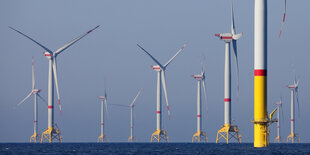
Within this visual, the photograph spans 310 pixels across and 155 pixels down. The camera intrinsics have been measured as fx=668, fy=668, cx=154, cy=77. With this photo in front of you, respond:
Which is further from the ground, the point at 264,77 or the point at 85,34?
the point at 85,34

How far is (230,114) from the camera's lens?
16400cm

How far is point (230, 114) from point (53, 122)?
54.3m

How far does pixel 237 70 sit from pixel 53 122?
8065 cm

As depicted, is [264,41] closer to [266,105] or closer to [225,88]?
[266,105]

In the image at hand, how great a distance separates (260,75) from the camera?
9662cm

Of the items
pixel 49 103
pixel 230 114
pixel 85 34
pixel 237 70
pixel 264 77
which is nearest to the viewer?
pixel 264 77

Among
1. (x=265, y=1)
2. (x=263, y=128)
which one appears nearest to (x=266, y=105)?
(x=263, y=128)

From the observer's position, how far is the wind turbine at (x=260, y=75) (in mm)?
96688

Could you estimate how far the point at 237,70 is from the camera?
407 ft

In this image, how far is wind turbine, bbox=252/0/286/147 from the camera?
96.7 meters

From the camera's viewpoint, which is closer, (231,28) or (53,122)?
(231,28)

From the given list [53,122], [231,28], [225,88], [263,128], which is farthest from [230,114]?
[263,128]

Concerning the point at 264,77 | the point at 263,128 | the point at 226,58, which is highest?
Result: the point at 226,58

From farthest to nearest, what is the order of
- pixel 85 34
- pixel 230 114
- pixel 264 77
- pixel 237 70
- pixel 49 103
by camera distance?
pixel 49 103 < pixel 230 114 < pixel 85 34 < pixel 237 70 < pixel 264 77
